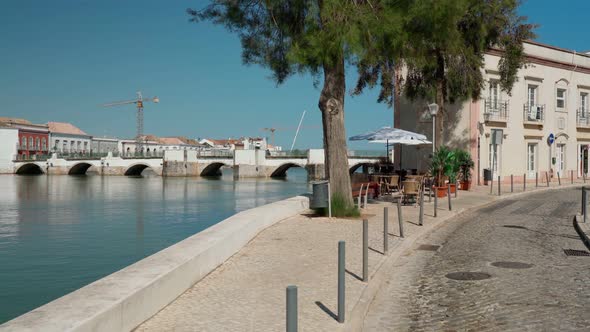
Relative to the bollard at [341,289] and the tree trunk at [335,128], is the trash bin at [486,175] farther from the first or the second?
the bollard at [341,289]

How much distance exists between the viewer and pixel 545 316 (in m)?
5.73

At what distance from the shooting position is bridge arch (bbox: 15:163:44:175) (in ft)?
295

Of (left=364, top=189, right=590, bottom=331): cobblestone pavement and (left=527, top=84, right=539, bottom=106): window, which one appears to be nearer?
(left=364, top=189, right=590, bottom=331): cobblestone pavement

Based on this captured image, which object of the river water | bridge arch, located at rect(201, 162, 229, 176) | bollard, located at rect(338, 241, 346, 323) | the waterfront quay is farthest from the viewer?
bridge arch, located at rect(201, 162, 229, 176)

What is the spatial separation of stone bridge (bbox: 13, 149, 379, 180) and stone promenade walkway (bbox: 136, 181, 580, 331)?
52.9 meters

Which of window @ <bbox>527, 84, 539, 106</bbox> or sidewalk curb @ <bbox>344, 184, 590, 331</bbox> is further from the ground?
window @ <bbox>527, 84, 539, 106</bbox>

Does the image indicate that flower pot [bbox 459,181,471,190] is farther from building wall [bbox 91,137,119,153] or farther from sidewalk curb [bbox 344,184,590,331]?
building wall [bbox 91,137,119,153]

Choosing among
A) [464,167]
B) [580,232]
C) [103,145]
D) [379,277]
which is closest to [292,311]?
[379,277]

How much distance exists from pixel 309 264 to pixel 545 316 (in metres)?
3.33

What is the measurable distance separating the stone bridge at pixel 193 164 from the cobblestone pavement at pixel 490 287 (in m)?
52.5

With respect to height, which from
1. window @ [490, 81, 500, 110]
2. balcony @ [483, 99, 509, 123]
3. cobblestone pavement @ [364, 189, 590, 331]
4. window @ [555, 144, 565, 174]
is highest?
window @ [490, 81, 500, 110]

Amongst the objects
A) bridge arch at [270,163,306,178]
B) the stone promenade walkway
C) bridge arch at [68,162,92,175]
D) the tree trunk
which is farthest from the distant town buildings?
the stone promenade walkway

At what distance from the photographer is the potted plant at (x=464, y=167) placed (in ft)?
78.3

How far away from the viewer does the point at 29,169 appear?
92.1 m
